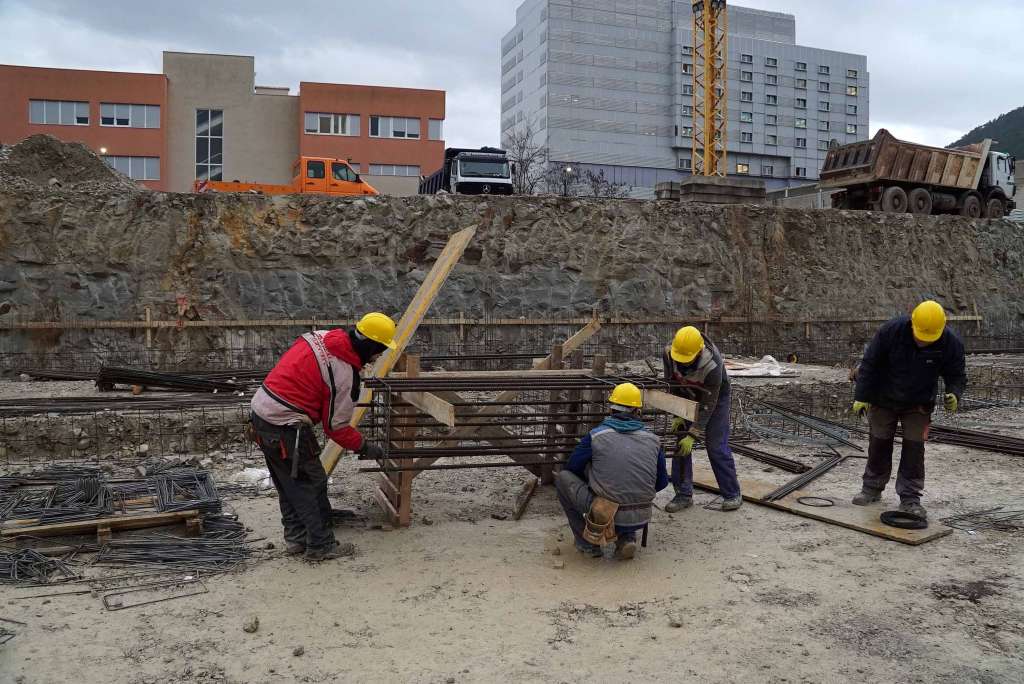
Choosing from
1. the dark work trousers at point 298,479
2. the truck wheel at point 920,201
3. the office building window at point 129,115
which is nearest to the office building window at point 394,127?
the office building window at point 129,115

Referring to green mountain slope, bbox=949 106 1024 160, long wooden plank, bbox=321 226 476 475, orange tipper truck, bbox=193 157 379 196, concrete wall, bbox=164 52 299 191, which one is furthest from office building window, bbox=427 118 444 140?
green mountain slope, bbox=949 106 1024 160

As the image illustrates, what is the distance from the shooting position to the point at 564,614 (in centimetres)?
442

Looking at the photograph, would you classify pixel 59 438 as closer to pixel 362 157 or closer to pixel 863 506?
pixel 863 506

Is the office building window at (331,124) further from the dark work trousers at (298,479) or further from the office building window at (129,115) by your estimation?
the dark work trousers at (298,479)

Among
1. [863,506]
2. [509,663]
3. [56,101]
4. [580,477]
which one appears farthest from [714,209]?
[56,101]

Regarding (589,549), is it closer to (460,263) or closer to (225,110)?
(460,263)

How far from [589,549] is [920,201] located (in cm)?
2157

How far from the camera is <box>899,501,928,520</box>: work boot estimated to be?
19.5 ft

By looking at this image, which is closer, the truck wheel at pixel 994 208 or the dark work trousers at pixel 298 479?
Result: the dark work trousers at pixel 298 479

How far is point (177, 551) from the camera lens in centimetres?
517

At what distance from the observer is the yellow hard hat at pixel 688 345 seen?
592 centimetres

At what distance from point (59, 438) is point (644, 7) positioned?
6413 centimetres

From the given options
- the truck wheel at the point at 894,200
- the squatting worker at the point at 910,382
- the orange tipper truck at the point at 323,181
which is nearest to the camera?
the squatting worker at the point at 910,382

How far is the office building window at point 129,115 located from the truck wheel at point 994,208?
1308 inches
